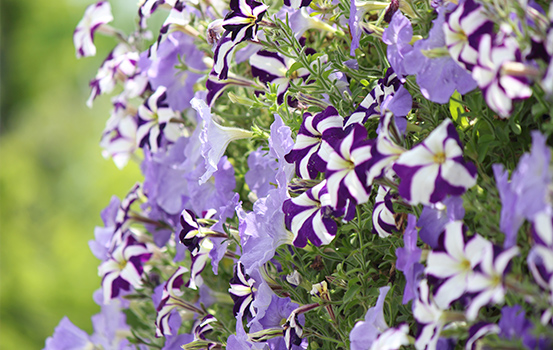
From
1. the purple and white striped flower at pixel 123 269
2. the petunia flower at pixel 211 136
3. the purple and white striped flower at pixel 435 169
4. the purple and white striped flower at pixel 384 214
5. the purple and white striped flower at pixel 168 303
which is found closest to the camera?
the purple and white striped flower at pixel 435 169

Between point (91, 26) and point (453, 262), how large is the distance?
117cm

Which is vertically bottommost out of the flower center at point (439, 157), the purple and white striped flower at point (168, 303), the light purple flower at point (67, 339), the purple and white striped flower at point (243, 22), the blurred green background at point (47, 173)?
the blurred green background at point (47, 173)

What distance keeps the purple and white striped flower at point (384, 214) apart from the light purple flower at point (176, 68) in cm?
67

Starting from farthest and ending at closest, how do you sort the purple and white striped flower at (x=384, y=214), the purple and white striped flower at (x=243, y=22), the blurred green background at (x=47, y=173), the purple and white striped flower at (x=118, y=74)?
the blurred green background at (x=47, y=173) < the purple and white striped flower at (x=118, y=74) < the purple and white striped flower at (x=243, y=22) < the purple and white striped flower at (x=384, y=214)

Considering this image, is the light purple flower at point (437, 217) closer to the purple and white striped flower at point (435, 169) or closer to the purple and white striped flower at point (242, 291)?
the purple and white striped flower at point (435, 169)

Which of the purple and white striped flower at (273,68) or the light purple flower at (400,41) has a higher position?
the light purple flower at (400,41)

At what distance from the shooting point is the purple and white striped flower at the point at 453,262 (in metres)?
0.59

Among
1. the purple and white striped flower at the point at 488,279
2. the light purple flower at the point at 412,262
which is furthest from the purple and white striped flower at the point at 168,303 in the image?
the purple and white striped flower at the point at 488,279

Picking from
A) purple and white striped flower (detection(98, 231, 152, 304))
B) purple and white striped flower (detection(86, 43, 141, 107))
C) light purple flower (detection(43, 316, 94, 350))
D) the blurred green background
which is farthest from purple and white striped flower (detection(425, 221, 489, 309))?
the blurred green background

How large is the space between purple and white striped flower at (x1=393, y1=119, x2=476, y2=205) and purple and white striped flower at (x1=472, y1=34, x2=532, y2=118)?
63 millimetres

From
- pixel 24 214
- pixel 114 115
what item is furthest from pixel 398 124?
pixel 24 214

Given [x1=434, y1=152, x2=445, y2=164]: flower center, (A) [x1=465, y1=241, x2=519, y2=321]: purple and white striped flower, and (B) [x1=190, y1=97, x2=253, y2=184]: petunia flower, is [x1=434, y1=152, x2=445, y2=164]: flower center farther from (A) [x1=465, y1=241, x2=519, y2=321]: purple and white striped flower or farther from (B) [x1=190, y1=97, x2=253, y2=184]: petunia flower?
(B) [x1=190, y1=97, x2=253, y2=184]: petunia flower

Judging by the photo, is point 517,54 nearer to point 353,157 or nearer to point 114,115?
point 353,157

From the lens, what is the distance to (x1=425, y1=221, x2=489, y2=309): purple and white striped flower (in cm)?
59
